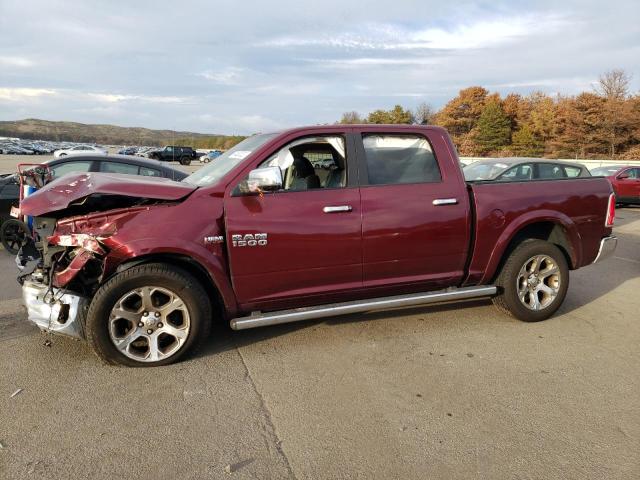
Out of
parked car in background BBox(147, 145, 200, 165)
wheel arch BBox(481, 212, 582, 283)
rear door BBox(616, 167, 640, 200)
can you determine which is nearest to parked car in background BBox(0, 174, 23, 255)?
wheel arch BBox(481, 212, 582, 283)

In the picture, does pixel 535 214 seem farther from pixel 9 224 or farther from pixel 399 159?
pixel 9 224

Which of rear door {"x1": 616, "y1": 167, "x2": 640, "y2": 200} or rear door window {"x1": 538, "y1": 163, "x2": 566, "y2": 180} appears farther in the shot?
rear door {"x1": 616, "y1": 167, "x2": 640, "y2": 200}

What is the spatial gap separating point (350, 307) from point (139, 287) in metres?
1.70

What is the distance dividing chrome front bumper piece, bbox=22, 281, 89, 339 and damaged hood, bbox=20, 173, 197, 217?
0.63 metres

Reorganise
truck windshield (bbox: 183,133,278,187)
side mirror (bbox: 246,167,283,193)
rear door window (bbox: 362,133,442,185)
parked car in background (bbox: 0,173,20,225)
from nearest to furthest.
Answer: side mirror (bbox: 246,167,283,193), truck windshield (bbox: 183,133,278,187), rear door window (bbox: 362,133,442,185), parked car in background (bbox: 0,173,20,225)

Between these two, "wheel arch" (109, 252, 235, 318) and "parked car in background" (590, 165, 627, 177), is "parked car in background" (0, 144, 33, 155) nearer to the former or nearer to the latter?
"parked car in background" (590, 165, 627, 177)

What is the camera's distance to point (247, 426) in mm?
2887

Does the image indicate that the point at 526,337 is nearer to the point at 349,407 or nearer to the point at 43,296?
the point at 349,407

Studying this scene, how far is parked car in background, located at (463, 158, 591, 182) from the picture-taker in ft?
34.7

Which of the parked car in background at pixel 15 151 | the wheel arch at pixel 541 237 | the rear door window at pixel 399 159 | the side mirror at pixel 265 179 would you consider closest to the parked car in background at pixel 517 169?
the wheel arch at pixel 541 237

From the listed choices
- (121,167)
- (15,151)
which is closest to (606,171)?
(121,167)

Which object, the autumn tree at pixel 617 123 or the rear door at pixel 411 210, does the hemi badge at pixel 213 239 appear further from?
the autumn tree at pixel 617 123

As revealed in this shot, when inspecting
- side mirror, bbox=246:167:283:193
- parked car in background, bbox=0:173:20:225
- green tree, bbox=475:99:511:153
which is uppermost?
green tree, bbox=475:99:511:153

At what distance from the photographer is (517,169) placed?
35.3 ft
